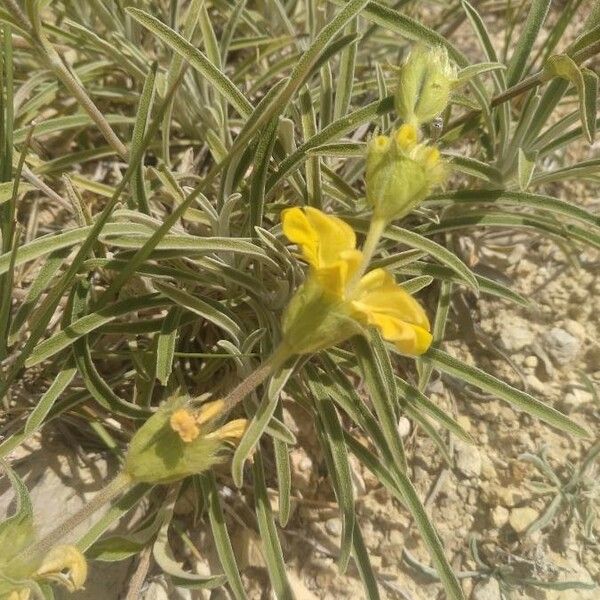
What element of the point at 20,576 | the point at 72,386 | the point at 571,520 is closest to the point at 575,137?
the point at 571,520

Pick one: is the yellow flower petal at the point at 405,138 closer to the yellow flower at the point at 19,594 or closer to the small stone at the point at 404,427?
the yellow flower at the point at 19,594

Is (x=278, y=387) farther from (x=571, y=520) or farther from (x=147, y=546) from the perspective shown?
(x=571, y=520)

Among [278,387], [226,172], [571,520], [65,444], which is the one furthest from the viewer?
[571,520]

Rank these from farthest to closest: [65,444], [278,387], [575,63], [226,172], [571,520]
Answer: [571,520] < [65,444] < [226,172] < [575,63] < [278,387]

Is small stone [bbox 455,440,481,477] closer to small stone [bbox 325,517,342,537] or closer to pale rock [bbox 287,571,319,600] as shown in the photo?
small stone [bbox 325,517,342,537]

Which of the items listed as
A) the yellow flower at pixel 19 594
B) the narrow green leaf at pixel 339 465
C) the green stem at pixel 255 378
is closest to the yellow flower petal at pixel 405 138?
the green stem at pixel 255 378

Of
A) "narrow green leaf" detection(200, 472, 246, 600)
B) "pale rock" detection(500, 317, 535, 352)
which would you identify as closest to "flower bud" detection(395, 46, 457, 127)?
"narrow green leaf" detection(200, 472, 246, 600)

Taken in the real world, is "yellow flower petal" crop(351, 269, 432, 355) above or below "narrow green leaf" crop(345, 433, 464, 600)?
above

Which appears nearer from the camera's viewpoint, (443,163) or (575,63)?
(443,163)
